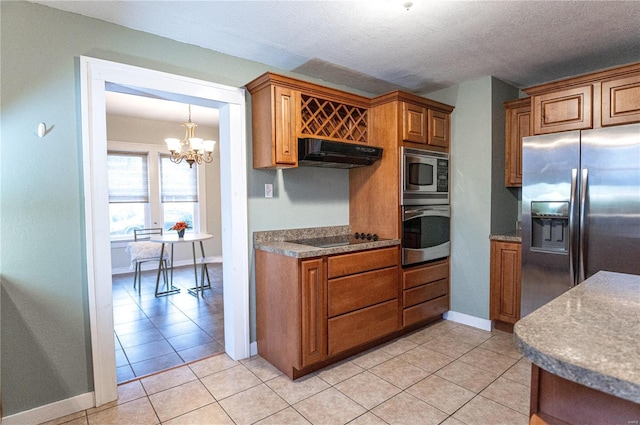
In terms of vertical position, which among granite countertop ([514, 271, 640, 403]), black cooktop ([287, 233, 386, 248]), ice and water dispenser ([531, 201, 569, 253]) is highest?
ice and water dispenser ([531, 201, 569, 253])

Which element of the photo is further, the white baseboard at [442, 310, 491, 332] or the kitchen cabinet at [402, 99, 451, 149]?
the white baseboard at [442, 310, 491, 332]

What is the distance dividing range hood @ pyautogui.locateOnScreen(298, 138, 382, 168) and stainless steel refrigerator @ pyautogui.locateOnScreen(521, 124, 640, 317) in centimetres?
128

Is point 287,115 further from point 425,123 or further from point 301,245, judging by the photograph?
point 425,123

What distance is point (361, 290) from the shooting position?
265 cm

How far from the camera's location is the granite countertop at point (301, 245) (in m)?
2.37

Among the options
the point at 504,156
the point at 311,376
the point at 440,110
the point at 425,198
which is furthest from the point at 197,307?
the point at 504,156

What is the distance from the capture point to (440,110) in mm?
3334

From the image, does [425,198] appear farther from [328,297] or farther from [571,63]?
[571,63]

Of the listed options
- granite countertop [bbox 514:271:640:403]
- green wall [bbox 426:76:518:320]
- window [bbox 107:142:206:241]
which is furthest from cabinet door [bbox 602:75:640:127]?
window [bbox 107:142:206:241]

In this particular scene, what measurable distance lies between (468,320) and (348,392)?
68.8 inches

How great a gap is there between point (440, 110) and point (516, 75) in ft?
2.45

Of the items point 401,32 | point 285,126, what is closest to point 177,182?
point 285,126

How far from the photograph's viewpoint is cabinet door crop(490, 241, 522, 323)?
119 inches

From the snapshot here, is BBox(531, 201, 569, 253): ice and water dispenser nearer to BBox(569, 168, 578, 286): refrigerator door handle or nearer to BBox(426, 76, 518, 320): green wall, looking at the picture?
BBox(569, 168, 578, 286): refrigerator door handle
